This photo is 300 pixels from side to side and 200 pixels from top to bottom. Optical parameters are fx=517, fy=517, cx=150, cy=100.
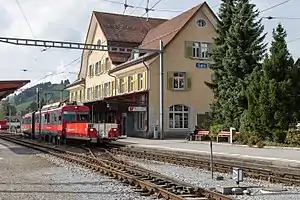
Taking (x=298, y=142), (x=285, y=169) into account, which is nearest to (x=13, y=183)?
(x=285, y=169)

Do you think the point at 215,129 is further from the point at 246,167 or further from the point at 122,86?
the point at 122,86

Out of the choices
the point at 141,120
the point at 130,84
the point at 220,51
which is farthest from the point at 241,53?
the point at 130,84

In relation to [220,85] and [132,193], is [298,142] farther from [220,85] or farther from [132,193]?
[132,193]

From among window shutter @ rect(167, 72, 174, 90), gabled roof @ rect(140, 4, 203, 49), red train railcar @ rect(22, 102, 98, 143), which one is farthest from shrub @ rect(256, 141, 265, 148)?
gabled roof @ rect(140, 4, 203, 49)

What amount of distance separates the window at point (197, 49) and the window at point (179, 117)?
4.71m

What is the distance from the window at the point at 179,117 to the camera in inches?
1750

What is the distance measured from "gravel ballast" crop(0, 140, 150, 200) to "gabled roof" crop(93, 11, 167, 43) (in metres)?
35.1

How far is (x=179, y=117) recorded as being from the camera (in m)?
44.9

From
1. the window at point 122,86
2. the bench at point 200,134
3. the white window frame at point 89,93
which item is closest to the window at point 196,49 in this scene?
the window at point 122,86

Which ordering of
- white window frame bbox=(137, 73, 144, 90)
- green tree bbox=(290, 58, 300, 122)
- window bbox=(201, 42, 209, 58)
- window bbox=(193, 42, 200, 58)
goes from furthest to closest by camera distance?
window bbox=(201, 42, 209, 58) < window bbox=(193, 42, 200, 58) < white window frame bbox=(137, 73, 144, 90) < green tree bbox=(290, 58, 300, 122)

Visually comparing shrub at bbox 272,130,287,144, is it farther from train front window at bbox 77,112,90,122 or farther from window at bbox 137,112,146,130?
window at bbox 137,112,146,130

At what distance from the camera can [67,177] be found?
16406mm

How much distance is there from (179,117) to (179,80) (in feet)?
10.7

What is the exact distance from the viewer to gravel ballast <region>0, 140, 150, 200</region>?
40.4 feet
